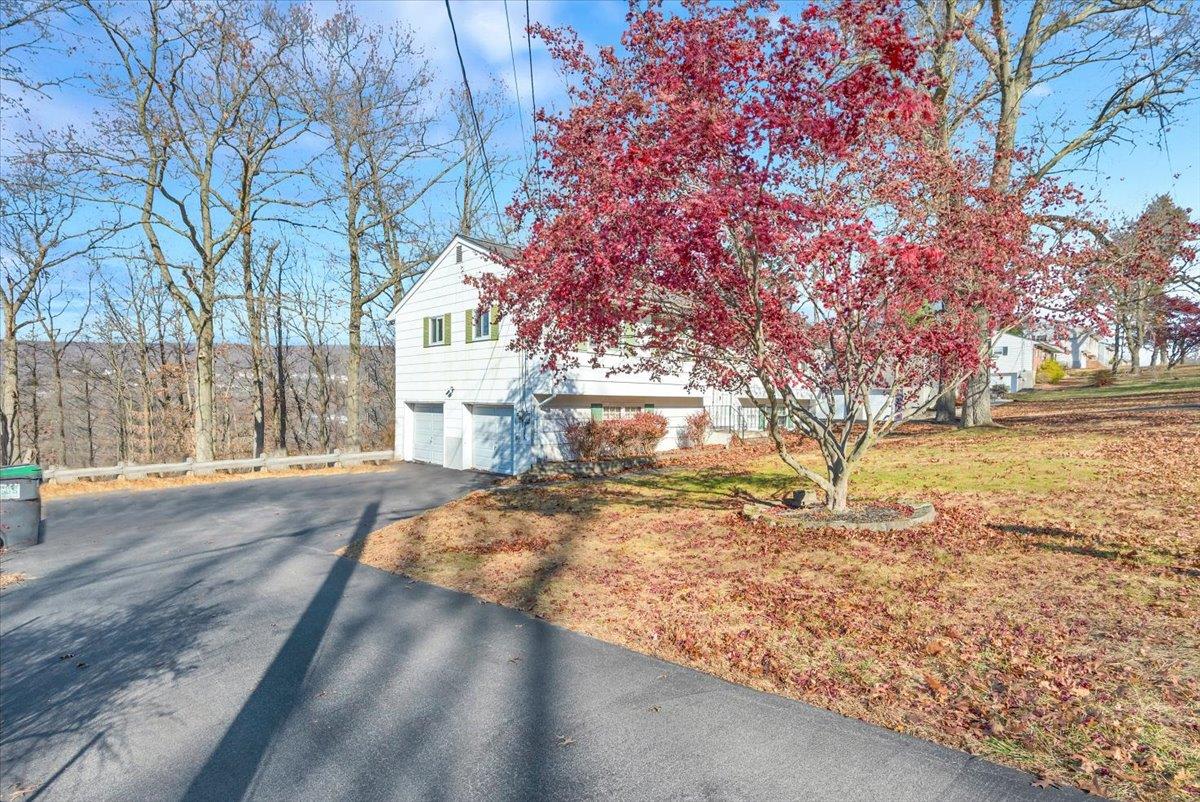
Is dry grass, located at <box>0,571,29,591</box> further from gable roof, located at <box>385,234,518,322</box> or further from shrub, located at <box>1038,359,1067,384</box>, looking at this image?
shrub, located at <box>1038,359,1067,384</box>

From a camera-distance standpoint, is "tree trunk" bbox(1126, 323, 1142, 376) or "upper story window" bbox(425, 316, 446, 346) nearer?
"upper story window" bbox(425, 316, 446, 346)

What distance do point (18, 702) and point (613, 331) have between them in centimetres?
677

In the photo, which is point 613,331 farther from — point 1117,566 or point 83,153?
point 83,153

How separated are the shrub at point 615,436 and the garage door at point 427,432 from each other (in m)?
5.37

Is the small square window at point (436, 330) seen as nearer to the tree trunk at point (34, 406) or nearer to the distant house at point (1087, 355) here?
the tree trunk at point (34, 406)

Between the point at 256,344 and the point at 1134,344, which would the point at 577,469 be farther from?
the point at 1134,344

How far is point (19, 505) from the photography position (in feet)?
20.0

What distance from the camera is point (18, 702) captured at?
4840 mm

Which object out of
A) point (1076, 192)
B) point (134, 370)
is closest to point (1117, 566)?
point (1076, 192)

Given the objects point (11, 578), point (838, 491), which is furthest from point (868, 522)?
point (11, 578)

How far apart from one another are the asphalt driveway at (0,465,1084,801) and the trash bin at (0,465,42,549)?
103 cm

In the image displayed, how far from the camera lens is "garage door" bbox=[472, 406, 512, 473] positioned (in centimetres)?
1831

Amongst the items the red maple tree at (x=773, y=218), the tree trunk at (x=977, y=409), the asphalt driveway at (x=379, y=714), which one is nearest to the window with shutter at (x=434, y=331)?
the red maple tree at (x=773, y=218)

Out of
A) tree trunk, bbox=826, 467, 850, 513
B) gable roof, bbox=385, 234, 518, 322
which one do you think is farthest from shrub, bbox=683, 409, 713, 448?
tree trunk, bbox=826, 467, 850, 513
